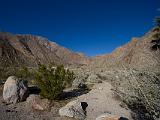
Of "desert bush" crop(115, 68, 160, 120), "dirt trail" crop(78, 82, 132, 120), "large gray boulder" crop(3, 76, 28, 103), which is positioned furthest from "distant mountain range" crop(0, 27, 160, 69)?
"desert bush" crop(115, 68, 160, 120)

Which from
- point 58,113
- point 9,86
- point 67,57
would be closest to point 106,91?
point 58,113

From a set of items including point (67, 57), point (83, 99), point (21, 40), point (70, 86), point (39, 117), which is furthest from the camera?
point (67, 57)

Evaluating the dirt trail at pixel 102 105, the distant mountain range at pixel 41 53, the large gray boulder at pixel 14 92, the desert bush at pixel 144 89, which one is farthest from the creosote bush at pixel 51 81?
the distant mountain range at pixel 41 53

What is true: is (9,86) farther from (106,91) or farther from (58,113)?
(106,91)

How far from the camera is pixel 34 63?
98.8 m

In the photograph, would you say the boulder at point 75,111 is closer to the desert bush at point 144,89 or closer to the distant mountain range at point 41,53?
the desert bush at point 144,89

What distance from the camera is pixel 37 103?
420 inches

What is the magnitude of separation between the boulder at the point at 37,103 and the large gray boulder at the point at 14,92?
1.05 ft

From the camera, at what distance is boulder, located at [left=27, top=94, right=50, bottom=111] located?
34.4ft

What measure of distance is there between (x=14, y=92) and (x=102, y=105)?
346 cm

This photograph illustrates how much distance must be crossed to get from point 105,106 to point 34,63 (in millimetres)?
89912

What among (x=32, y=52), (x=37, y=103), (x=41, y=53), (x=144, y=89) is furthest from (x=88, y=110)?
(x=41, y=53)

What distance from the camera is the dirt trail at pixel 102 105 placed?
9298mm

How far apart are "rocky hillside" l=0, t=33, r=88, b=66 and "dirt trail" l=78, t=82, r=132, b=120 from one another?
68672mm
